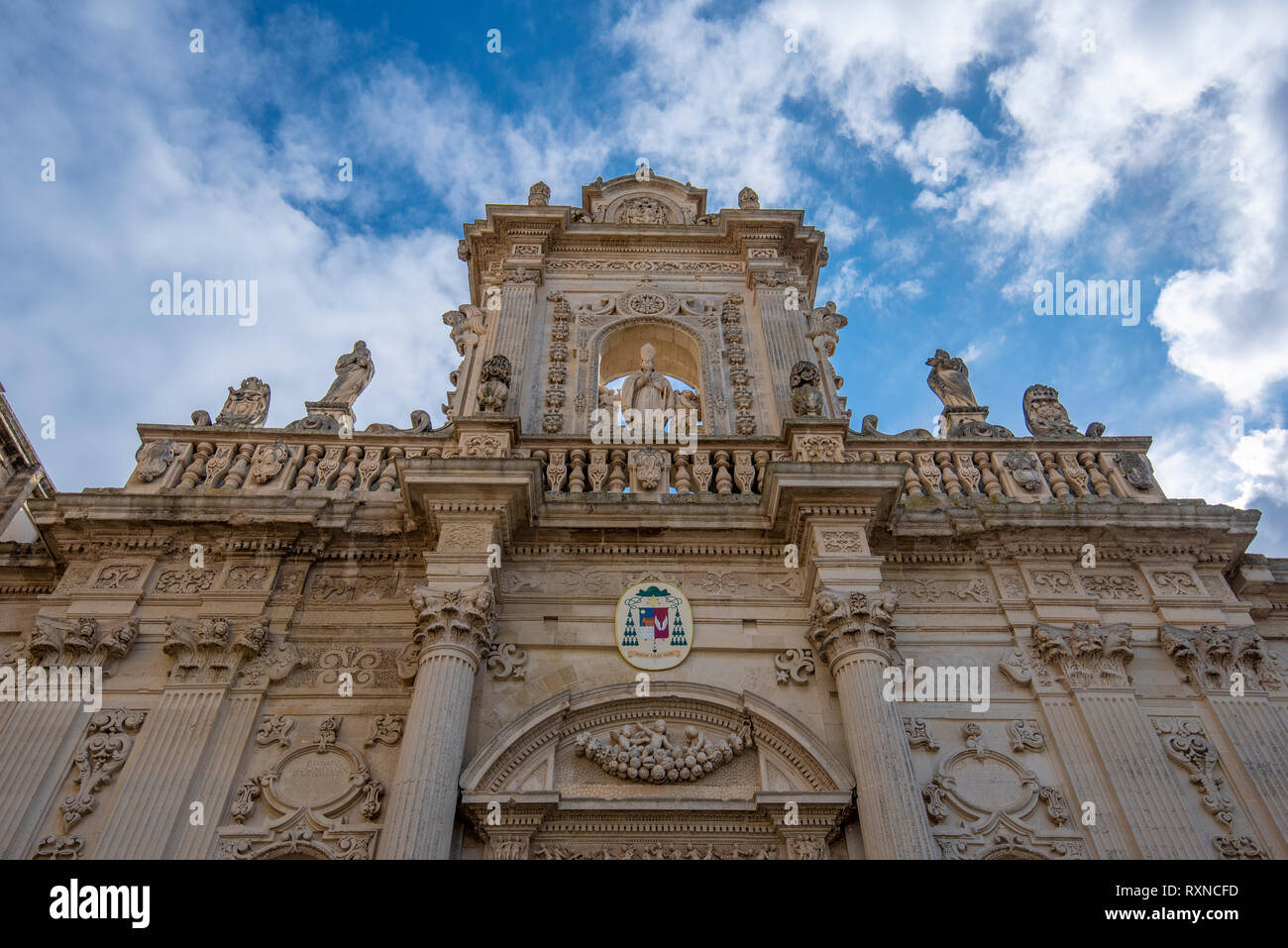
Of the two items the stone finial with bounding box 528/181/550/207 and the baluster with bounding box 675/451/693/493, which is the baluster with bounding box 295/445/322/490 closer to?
the baluster with bounding box 675/451/693/493

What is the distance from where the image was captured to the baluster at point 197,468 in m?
11.5

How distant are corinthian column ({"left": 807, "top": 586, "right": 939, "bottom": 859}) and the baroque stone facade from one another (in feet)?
0.12

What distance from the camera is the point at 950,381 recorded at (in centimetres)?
1404

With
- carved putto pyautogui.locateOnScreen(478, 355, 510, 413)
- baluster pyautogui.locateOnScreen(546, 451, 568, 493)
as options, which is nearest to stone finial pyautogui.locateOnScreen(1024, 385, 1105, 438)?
baluster pyautogui.locateOnScreen(546, 451, 568, 493)

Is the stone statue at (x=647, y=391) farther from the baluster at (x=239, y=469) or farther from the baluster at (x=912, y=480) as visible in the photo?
the baluster at (x=239, y=469)

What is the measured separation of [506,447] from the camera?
37.7 ft

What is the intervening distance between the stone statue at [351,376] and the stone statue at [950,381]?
8.71 metres

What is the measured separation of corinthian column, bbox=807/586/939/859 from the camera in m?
8.12

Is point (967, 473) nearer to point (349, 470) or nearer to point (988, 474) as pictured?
point (988, 474)

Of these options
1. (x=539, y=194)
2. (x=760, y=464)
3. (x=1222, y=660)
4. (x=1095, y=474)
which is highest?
(x=539, y=194)

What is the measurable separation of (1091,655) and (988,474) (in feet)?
9.57

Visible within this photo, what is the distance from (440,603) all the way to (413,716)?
1.19 metres

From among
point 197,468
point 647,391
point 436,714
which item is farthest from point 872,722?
point 197,468
